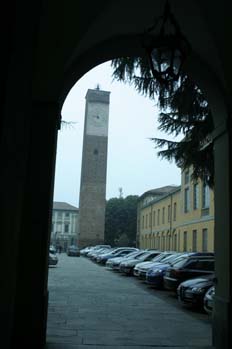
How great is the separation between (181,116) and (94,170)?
61333 mm

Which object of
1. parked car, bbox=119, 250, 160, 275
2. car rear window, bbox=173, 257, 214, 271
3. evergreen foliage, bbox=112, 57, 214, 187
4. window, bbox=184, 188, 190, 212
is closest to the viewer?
evergreen foliage, bbox=112, 57, 214, 187

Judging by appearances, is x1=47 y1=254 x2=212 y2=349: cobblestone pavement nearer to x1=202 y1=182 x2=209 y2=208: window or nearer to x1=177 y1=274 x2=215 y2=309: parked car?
x1=177 y1=274 x2=215 y2=309: parked car

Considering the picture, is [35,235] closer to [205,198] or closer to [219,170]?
[219,170]

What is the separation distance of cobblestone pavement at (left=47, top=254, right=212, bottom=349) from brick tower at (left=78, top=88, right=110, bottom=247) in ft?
177

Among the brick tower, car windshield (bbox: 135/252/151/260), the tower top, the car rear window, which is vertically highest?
the tower top

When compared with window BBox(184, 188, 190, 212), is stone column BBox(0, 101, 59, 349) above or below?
below

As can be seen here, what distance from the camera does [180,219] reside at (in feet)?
148

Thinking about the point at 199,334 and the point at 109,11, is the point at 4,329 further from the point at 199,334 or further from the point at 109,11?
the point at 199,334

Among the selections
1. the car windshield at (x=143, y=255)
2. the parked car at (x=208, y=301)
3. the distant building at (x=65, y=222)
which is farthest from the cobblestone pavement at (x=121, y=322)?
the distant building at (x=65, y=222)

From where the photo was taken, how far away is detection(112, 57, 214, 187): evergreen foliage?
10.2 m

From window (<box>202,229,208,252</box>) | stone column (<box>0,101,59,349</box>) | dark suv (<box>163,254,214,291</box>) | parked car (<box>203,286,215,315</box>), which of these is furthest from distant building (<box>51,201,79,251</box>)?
stone column (<box>0,101,59,349</box>)

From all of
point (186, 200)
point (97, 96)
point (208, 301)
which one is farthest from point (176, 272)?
point (97, 96)

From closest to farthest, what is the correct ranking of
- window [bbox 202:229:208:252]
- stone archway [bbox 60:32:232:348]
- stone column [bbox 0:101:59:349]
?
1. stone column [bbox 0:101:59:349]
2. stone archway [bbox 60:32:232:348]
3. window [bbox 202:229:208:252]

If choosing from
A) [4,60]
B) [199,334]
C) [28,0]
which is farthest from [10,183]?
[199,334]
